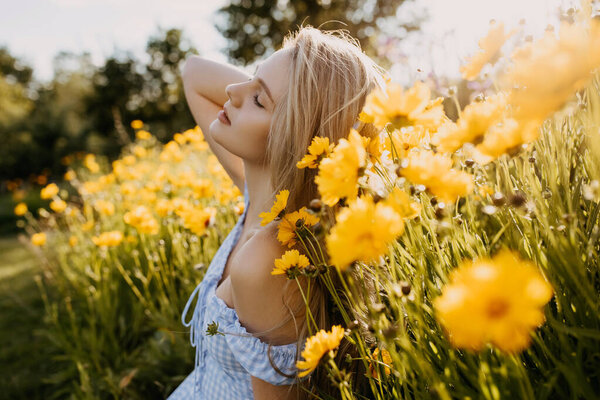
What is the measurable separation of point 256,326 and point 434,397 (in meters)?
0.63

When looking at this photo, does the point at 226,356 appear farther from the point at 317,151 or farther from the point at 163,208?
the point at 163,208

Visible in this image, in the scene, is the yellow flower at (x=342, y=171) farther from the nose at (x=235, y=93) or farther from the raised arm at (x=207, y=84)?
the raised arm at (x=207, y=84)

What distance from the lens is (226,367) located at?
56.2 inches

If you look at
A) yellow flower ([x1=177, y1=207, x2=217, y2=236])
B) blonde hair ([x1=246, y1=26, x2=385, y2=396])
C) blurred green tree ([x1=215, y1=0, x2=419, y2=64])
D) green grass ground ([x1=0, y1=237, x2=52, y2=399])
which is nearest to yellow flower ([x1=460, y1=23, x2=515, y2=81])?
blonde hair ([x1=246, y1=26, x2=385, y2=396])

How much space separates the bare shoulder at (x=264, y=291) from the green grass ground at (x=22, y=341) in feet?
6.79

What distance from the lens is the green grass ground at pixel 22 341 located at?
2.66 metres

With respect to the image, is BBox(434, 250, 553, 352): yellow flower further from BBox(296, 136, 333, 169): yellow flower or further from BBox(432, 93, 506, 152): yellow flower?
BBox(296, 136, 333, 169): yellow flower

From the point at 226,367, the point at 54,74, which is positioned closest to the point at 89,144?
the point at 226,367

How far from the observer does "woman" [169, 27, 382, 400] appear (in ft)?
3.99

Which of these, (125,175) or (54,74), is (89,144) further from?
(54,74)

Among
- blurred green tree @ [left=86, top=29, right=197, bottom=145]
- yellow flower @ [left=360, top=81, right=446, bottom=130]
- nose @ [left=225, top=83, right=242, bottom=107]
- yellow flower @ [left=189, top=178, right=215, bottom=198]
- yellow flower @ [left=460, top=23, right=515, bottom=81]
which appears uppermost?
blurred green tree @ [left=86, top=29, right=197, bottom=145]

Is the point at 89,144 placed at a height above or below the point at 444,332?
above

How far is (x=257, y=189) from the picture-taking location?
1657 millimetres

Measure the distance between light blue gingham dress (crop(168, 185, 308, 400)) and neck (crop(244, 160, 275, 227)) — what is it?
0.17 metres
